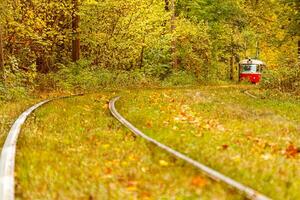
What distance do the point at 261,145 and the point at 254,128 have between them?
2.31 metres

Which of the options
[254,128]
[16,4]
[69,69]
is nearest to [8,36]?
[16,4]

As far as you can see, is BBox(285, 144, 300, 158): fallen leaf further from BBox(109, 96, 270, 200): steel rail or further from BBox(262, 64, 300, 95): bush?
BBox(262, 64, 300, 95): bush

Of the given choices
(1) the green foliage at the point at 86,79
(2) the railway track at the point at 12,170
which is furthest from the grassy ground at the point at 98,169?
(1) the green foliage at the point at 86,79

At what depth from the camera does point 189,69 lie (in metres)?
43.0

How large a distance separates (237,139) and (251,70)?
1524 inches

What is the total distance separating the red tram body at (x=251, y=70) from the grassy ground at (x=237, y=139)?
3134cm

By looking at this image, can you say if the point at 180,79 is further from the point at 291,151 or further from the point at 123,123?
the point at 291,151

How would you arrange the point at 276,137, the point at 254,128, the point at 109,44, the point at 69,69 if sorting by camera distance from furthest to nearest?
the point at 109,44 → the point at 69,69 → the point at 254,128 → the point at 276,137

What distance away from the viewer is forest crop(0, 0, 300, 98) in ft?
82.5

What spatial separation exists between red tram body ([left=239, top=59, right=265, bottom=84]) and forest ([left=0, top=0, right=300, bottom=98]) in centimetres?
180

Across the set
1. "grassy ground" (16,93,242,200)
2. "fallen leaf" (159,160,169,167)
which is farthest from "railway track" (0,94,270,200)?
"fallen leaf" (159,160,169,167)

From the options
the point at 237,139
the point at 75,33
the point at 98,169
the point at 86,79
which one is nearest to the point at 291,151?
the point at 237,139

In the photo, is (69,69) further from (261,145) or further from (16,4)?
(261,145)

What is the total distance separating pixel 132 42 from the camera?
3356 centimetres
